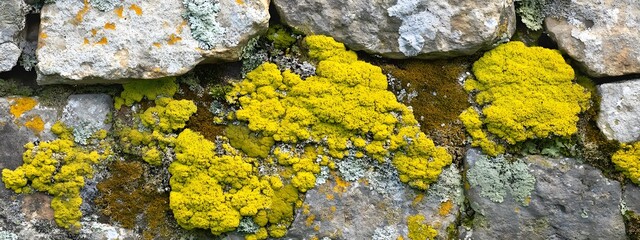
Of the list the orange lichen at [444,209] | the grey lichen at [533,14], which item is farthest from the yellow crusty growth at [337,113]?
the grey lichen at [533,14]

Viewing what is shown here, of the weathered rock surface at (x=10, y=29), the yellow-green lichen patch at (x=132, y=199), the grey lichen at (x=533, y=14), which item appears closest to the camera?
the weathered rock surface at (x=10, y=29)

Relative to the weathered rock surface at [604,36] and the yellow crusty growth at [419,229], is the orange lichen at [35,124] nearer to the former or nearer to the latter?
the yellow crusty growth at [419,229]

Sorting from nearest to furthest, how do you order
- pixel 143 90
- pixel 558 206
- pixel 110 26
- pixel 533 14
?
pixel 110 26 → pixel 558 206 → pixel 143 90 → pixel 533 14

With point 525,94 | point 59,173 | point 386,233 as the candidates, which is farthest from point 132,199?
point 525,94

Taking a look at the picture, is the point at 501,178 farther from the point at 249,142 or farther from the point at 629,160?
the point at 249,142

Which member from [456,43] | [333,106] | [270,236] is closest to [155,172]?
[270,236]

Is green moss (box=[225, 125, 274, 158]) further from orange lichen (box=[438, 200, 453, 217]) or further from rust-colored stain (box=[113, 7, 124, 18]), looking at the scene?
orange lichen (box=[438, 200, 453, 217])

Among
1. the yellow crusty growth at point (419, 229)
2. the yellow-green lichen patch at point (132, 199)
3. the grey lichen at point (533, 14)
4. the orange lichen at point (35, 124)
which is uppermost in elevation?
the grey lichen at point (533, 14)

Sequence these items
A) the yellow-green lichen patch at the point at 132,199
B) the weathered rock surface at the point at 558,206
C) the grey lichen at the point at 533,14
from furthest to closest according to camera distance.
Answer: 1. the grey lichen at the point at 533,14
2. the yellow-green lichen patch at the point at 132,199
3. the weathered rock surface at the point at 558,206
